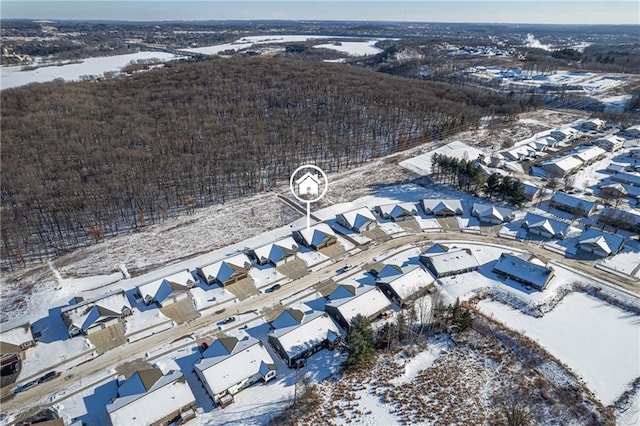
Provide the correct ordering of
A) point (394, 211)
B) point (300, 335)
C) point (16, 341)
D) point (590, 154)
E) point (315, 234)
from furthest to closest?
point (590, 154) < point (394, 211) < point (315, 234) < point (16, 341) < point (300, 335)

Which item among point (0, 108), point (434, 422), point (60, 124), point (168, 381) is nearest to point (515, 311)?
point (434, 422)

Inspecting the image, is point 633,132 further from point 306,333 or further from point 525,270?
point 306,333

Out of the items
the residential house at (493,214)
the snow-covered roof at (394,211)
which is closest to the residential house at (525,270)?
the residential house at (493,214)

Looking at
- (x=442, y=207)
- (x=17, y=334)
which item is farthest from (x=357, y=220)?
(x=17, y=334)

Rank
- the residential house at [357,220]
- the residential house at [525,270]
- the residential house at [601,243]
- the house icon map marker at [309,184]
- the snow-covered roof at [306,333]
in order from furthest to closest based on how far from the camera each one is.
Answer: the house icon map marker at [309,184]
the residential house at [357,220]
the residential house at [601,243]
the residential house at [525,270]
the snow-covered roof at [306,333]

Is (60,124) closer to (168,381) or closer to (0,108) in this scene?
(0,108)

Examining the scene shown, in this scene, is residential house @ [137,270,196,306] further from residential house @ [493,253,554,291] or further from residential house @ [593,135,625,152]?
residential house @ [593,135,625,152]

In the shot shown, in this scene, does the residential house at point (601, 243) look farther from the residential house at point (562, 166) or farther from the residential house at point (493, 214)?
the residential house at point (562, 166)
